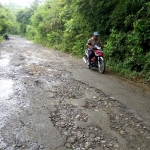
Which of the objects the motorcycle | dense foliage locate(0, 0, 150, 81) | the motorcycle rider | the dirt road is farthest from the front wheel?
the dirt road

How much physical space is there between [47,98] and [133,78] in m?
3.97

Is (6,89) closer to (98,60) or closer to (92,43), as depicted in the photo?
(98,60)

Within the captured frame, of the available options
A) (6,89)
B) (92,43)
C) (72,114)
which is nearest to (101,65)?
(92,43)

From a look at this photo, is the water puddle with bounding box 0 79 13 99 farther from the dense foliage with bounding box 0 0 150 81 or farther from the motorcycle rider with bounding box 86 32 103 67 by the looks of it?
the dense foliage with bounding box 0 0 150 81

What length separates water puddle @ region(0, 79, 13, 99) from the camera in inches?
212

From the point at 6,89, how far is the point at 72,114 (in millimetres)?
2399

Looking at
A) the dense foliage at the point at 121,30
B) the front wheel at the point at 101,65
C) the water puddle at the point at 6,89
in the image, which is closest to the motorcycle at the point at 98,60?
the front wheel at the point at 101,65

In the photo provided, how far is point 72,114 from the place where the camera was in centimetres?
446

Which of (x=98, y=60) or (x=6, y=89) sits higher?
(x=98, y=60)

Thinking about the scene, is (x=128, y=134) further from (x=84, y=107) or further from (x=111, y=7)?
(x=111, y=7)

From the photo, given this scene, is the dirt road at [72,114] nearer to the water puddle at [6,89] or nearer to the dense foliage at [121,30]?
the water puddle at [6,89]

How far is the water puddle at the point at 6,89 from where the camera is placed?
539cm

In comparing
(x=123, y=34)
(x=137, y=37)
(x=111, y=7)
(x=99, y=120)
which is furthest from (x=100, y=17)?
(x=99, y=120)

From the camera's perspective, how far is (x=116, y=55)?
1007 centimetres
